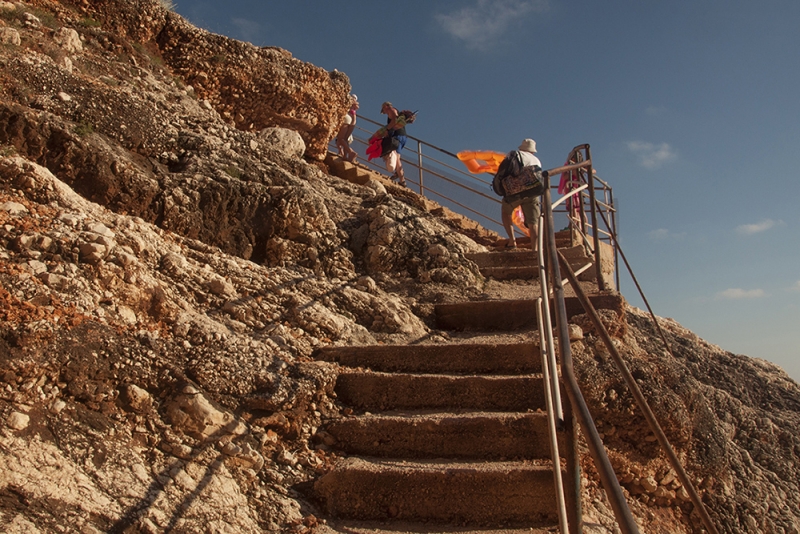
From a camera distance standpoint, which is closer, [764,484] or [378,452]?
[378,452]

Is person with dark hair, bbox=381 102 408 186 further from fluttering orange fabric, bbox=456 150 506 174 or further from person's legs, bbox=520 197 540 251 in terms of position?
person's legs, bbox=520 197 540 251

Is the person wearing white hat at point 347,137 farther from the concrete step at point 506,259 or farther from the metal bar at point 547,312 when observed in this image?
the metal bar at point 547,312

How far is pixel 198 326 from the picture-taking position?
3.52 metres

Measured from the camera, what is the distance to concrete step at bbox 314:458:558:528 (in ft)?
9.54

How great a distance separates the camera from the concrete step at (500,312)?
15.6ft

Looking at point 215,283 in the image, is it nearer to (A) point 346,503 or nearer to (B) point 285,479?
(B) point 285,479

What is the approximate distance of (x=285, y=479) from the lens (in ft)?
9.85

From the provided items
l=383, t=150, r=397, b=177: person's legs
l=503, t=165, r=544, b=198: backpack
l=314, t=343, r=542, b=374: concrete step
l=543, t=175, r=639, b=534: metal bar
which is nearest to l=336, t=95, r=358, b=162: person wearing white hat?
l=383, t=150, r=397, b=177: person's legs

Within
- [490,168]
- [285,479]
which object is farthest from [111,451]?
[490,168]

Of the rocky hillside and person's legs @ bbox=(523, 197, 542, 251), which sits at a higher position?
person's legs @ bbox=(523, 197, 542, 251)

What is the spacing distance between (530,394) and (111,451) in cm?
225

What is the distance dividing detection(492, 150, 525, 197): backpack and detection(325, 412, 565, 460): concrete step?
358 centimetres

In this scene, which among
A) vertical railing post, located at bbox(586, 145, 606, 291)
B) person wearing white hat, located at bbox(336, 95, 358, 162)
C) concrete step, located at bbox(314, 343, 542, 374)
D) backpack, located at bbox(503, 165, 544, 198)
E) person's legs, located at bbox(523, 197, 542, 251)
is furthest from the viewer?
person wearing white hat, located at bbox(336, 95, 358, 162)

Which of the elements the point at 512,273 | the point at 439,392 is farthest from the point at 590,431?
the point at 512,273
